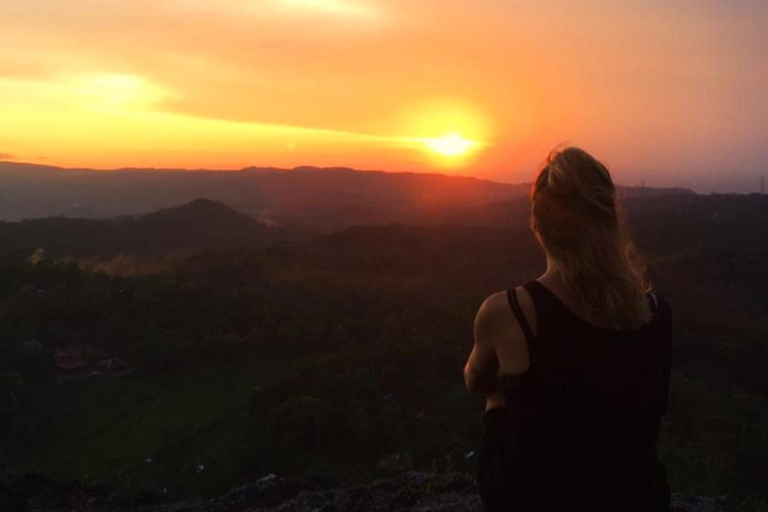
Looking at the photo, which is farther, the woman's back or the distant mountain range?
the distant mountain range

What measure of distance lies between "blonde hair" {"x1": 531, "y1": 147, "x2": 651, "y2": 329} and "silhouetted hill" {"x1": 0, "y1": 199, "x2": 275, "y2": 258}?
34.7m

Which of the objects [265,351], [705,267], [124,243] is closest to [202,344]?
[265,351]

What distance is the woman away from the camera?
173 centimetres

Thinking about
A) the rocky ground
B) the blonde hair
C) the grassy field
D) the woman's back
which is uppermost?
the blonde hair

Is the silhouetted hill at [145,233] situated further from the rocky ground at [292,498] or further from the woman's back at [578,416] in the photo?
the woman's back at [578,416]

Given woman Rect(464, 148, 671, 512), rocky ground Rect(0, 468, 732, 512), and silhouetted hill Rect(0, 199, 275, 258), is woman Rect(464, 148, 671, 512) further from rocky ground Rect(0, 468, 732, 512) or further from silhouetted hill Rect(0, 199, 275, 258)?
silhouetted hill Rect(0, 199, 275, 258)

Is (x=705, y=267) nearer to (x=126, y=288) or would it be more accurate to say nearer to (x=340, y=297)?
(x=340, y=297)

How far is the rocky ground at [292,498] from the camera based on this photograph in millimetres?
4457

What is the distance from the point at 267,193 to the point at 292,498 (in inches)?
3085

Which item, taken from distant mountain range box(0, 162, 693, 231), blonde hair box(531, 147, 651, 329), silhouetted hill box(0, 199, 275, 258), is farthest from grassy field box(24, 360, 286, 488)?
distant mountain range box(0, 162, 693, 231)

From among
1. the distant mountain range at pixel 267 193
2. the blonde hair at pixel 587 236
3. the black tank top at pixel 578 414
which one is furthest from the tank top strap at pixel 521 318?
the distant mountain range at pixel 267 193

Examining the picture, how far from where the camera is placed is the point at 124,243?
4172 cm

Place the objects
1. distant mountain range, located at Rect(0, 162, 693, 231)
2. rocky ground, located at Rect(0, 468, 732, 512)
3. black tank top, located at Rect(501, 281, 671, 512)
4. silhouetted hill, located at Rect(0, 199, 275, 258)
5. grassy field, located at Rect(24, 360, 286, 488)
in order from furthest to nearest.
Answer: distant mountain range, located at Rect(0, 162, 693, 231) → silhouetted hill, located at Rect(0, 199, 275, 258) → grassy field, located at Rect(24, 360, 286, 488) → rocky ground, located at Rect(0, 468, 732, 512) → black tank top, located at Rect(501, 281, 671, 512)

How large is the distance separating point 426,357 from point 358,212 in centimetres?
5127
